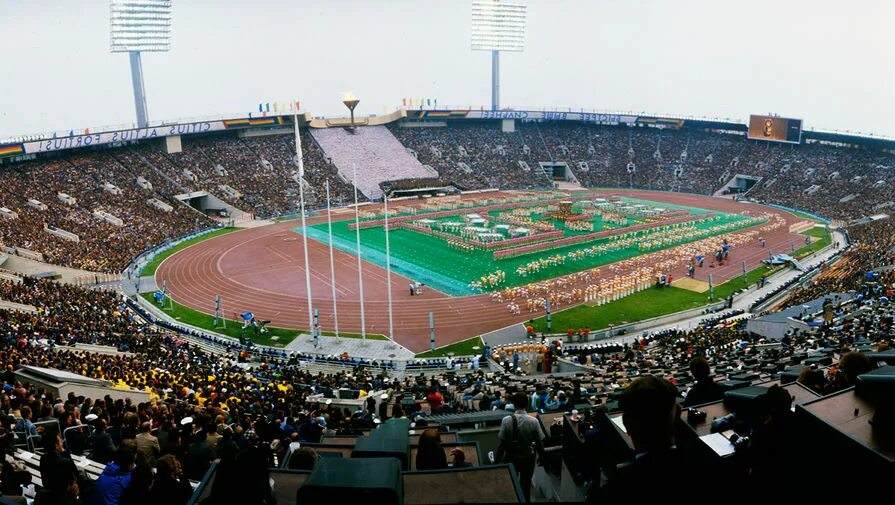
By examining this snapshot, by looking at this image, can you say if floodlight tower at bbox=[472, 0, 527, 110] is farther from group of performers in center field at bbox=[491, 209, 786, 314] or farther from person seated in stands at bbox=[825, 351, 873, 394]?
person seated in stands at bbox=[825, 351, 873, 394]

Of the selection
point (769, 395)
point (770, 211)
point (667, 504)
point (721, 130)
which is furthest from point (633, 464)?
point (721, 130)

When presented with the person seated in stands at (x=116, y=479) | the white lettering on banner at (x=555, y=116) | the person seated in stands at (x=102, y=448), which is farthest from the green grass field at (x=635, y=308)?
the white lettering on banner at (x=555, y=116)

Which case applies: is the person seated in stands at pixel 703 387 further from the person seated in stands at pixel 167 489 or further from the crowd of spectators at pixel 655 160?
the crowd of spectators at pixel 655 160

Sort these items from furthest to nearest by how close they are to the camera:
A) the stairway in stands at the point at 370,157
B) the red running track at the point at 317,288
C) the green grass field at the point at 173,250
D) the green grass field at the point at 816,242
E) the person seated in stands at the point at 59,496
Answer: the stairway in stands at the point at 370,157 → the green grass field at the point at 816,242 → the green grass field at the point at 173,250 → the red running track at the point at 317,288 → the person seated in stands at the point at 59,496

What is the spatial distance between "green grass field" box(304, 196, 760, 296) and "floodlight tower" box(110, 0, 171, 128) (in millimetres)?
36056

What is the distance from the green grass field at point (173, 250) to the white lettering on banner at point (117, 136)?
18.3m

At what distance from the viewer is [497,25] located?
106438 millimetres

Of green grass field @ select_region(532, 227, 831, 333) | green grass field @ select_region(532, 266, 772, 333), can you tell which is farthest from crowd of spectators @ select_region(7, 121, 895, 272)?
green grass field @ select_region(532, 266, 772, 333)

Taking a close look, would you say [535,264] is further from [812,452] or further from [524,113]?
[524,113]

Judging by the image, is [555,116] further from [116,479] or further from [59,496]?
[59,496]

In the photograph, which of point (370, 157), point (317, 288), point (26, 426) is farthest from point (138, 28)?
point (26, 426)

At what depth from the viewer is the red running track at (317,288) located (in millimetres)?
37375

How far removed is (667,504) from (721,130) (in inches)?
4118

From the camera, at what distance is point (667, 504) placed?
3740 mm
